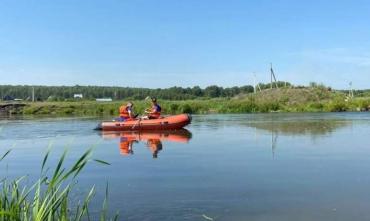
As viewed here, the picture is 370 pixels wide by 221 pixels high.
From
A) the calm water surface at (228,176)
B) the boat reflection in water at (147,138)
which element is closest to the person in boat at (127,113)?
the boat reflection in water at (147,138)

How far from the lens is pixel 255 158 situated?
14.8 m

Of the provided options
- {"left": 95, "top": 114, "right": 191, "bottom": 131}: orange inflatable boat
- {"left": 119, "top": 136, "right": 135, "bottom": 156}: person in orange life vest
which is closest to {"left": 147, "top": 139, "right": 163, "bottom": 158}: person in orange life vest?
{"left": 119, "top": 136, "right": 135, "bottom": 156}: person in orange life vest

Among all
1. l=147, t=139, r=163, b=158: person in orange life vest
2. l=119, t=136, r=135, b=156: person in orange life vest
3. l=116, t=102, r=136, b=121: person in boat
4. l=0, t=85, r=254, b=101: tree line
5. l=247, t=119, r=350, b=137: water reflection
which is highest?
l=0, t=85, r=254, b=101: tree line

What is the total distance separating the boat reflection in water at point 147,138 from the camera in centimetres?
1852

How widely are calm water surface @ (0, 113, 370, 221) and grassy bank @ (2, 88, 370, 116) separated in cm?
3410

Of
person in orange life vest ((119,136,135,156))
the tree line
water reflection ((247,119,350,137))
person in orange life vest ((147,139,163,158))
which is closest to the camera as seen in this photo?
person in orange life vest ((147,139,163,158))

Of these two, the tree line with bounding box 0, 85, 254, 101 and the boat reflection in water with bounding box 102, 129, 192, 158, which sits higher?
the tree line with bounding box 0, 85, 254, 101

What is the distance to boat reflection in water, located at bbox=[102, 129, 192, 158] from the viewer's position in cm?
1852

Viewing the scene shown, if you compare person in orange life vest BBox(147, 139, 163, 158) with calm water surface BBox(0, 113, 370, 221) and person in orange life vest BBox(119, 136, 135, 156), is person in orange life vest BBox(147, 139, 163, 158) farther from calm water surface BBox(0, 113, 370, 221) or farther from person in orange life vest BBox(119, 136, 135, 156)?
person in orange life vest BBox(119, 136, 135, 156)

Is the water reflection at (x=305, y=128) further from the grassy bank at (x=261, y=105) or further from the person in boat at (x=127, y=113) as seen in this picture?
the grassy bank at (x=261, y=105)

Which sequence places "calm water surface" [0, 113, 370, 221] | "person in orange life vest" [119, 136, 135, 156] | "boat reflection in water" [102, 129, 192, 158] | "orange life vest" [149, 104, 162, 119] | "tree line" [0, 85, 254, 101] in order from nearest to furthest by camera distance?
"calm water surface" [0, 113, 370, 221] → "person in orange life vest" [119, 136, 135, 156] → "boat reflection in water" [102, 129, 192, 158] → "orange life vest" [149, 104, 162, 119] → "tree line" [0, 85, 254, 101]

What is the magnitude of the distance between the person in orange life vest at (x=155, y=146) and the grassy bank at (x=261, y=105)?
104 feet

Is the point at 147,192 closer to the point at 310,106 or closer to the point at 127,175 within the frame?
the point at 127,175

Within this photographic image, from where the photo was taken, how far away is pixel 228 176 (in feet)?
38.3
